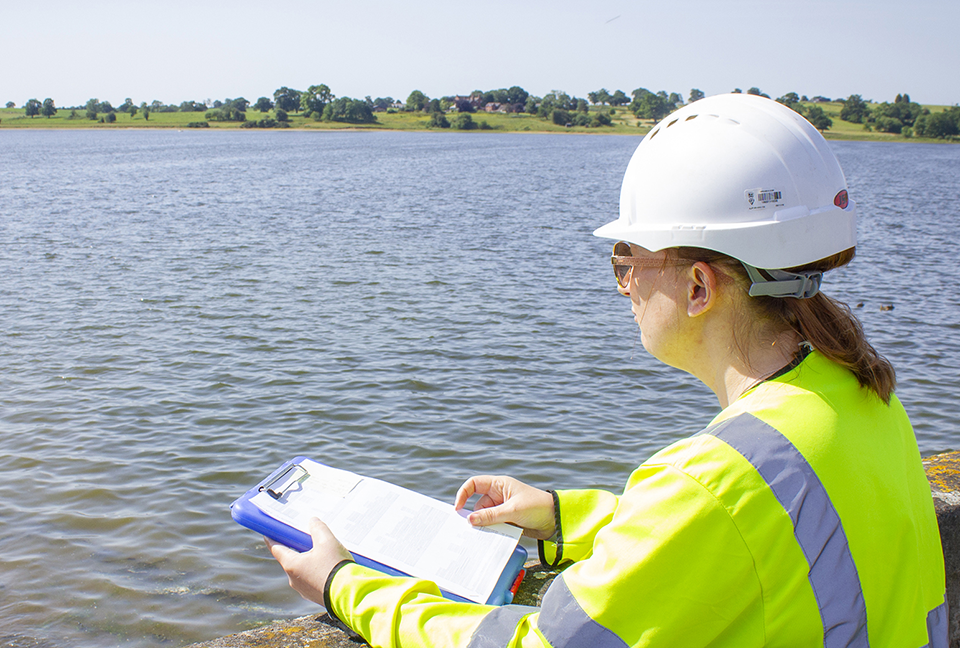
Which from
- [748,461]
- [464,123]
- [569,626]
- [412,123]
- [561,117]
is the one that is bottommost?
[569,626]

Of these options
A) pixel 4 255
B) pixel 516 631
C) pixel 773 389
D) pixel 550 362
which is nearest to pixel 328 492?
pixel 516 631

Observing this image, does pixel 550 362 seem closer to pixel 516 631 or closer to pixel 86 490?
pixel 86 490

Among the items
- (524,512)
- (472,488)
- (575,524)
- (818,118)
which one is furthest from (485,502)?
(818,118)

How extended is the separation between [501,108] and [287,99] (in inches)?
2015

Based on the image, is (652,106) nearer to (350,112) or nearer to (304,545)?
(350,112)

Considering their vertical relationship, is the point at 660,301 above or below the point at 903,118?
below

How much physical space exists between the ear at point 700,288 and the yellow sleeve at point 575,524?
3.31ft

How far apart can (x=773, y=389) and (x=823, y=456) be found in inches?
6.5

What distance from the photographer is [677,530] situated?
4.48 feet

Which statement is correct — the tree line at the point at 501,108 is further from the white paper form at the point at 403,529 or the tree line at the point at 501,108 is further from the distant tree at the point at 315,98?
the white paper form at the point at 403,529

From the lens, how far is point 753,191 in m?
1.65

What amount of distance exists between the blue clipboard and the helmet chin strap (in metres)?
1.25

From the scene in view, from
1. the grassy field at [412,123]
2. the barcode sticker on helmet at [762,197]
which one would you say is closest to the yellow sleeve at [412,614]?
the barcode sticker on helmet at [762,197]

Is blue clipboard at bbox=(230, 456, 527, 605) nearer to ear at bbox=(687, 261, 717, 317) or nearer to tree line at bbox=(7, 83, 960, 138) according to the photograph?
ear at bbox=(687, 261, 717, 317)
